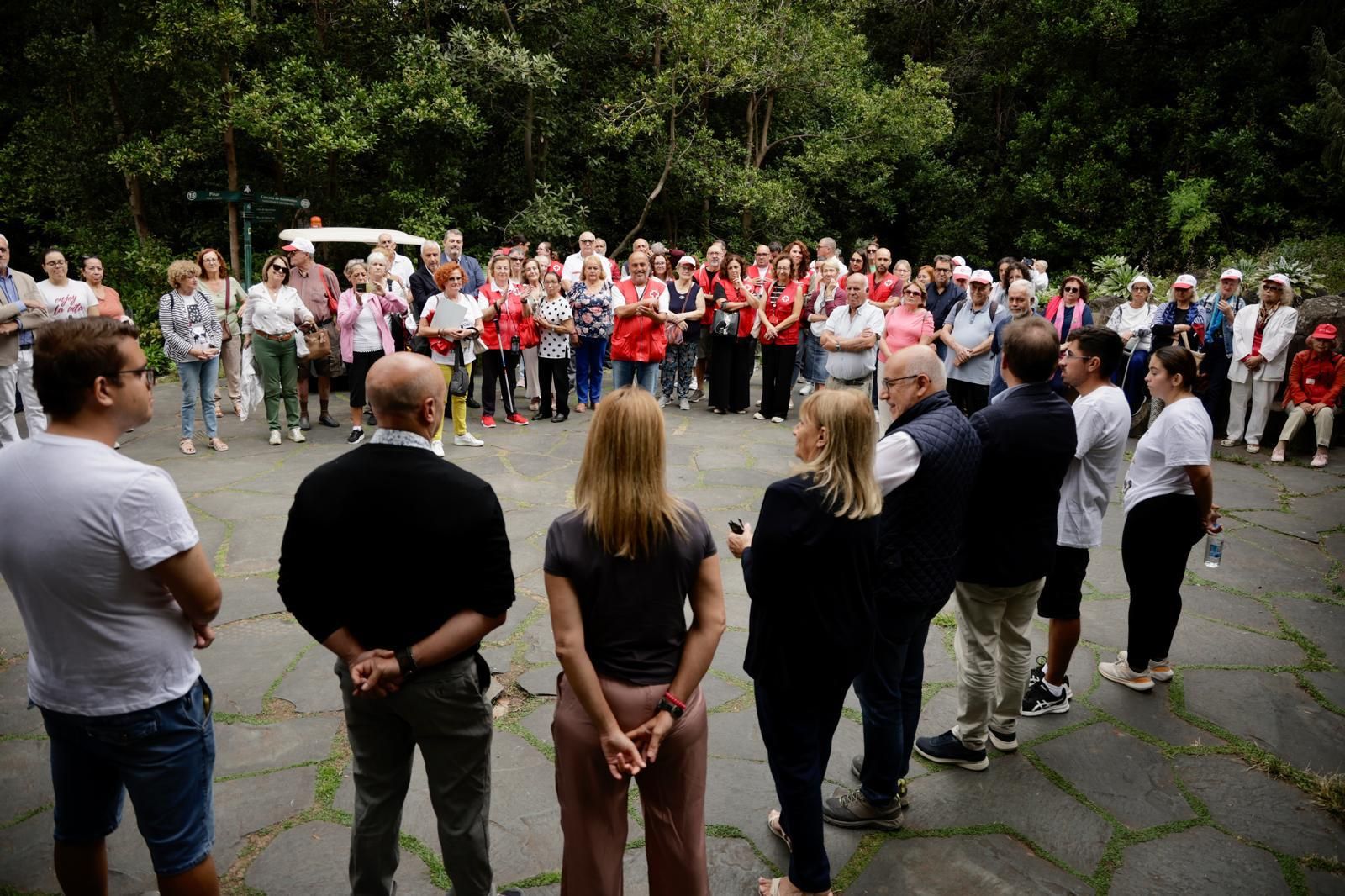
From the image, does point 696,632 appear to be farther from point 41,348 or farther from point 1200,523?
point 1200,523

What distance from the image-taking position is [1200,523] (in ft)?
13.9

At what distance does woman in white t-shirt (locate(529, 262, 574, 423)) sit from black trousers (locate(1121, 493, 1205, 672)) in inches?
262

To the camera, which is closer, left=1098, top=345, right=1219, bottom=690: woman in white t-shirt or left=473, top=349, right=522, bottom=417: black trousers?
left=1098, top=345, right=1219, bottom=690: woman in white t-shirt

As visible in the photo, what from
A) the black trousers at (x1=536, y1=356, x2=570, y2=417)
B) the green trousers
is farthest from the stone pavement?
the black trousers at (x1=536, y1=356, x2=570, y2=417)

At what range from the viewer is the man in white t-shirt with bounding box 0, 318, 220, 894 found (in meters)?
2.19

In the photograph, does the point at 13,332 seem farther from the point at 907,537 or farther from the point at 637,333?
the point at 907,537

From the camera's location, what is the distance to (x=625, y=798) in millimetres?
2504

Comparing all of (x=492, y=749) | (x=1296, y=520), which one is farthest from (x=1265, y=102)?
(x=492, y=749)

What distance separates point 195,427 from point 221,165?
10.3 meters

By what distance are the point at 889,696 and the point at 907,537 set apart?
0.61 meters

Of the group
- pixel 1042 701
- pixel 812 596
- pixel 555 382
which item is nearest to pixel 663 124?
pixel 555 382

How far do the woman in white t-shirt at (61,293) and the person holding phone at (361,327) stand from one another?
214 centimetres

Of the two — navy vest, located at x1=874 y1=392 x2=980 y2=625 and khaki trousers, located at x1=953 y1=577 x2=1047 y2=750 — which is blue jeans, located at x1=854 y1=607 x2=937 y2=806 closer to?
navy vest, located at x1=874 y1=392 x2=980 y2=625

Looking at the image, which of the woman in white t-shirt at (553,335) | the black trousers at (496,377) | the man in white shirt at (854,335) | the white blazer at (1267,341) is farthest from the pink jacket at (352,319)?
the white blazer at (1267,341)
